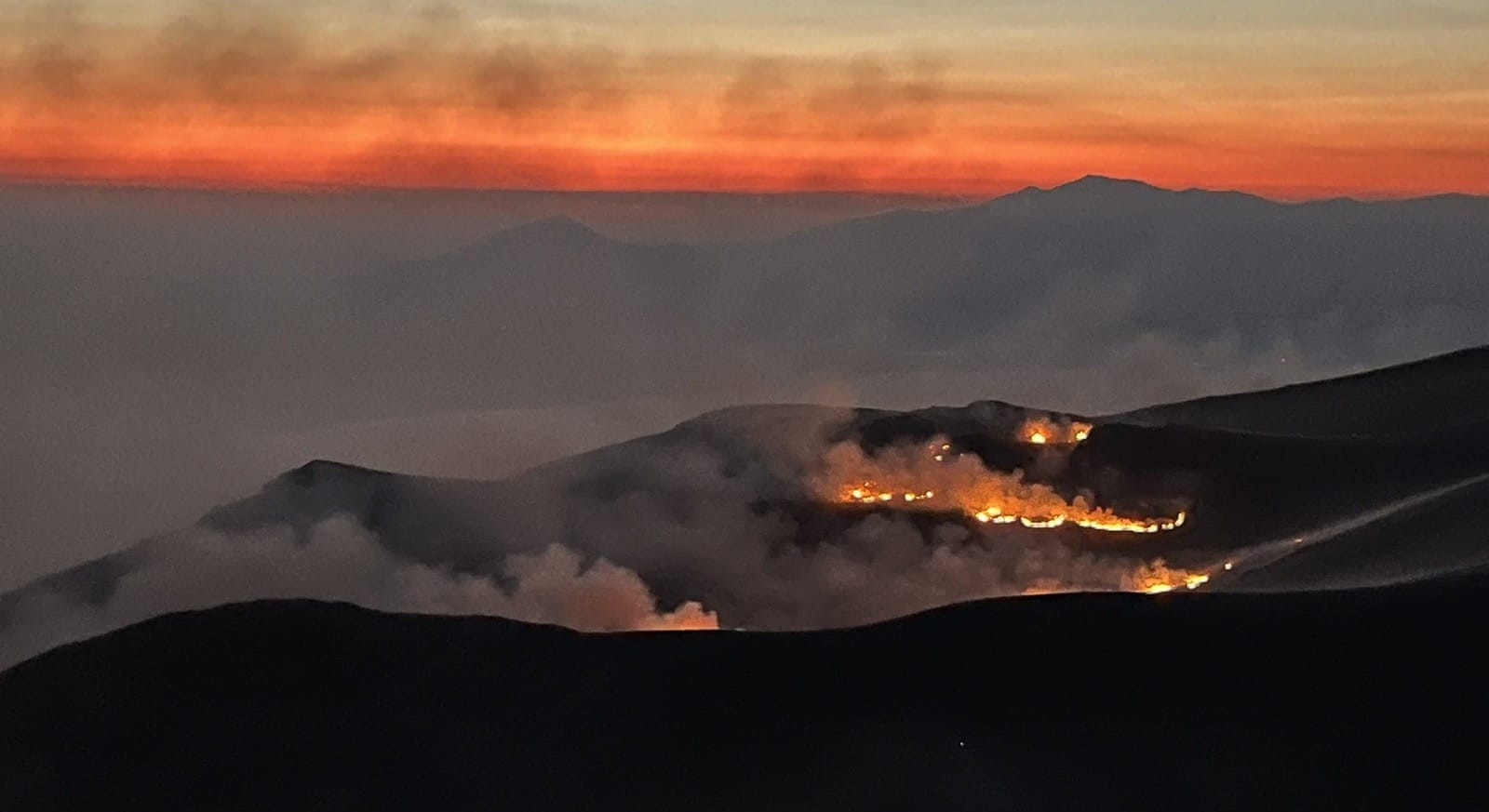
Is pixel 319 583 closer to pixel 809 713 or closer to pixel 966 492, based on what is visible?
pixel 966 492

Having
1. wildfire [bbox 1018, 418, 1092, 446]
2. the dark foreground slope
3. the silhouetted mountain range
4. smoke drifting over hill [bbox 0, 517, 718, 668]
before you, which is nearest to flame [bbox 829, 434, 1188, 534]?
the silhouetted mountain range

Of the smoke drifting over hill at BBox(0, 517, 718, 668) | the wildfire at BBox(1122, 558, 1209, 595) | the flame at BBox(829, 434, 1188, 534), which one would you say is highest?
the flame at BBox(829, 434, 1188, 534)

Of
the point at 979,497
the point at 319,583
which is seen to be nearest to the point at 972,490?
the point at 979,497

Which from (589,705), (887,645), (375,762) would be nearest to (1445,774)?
(887,645)

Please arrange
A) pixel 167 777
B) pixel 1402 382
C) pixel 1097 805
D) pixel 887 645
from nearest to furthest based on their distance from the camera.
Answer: pixel 1097 805
pixel 167 777
pixel 887 645
pixel 1402 382

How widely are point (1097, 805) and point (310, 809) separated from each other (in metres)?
11.6

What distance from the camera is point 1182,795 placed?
22422mm

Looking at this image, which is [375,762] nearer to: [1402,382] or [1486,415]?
[1486,415]

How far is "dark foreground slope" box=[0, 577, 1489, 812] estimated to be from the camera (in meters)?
23.2

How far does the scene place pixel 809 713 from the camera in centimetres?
2559

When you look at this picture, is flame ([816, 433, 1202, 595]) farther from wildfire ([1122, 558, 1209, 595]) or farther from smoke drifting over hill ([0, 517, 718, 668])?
smoke drifting over hill ([0, 517, 718, 668])

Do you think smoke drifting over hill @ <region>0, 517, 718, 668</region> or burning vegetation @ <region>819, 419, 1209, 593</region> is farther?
smoke drifting over hill @ <region>0, 517, 718, 668</region>

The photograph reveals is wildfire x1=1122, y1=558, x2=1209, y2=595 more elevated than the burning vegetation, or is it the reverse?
the burning vegetation

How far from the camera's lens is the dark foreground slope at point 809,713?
2322cm
